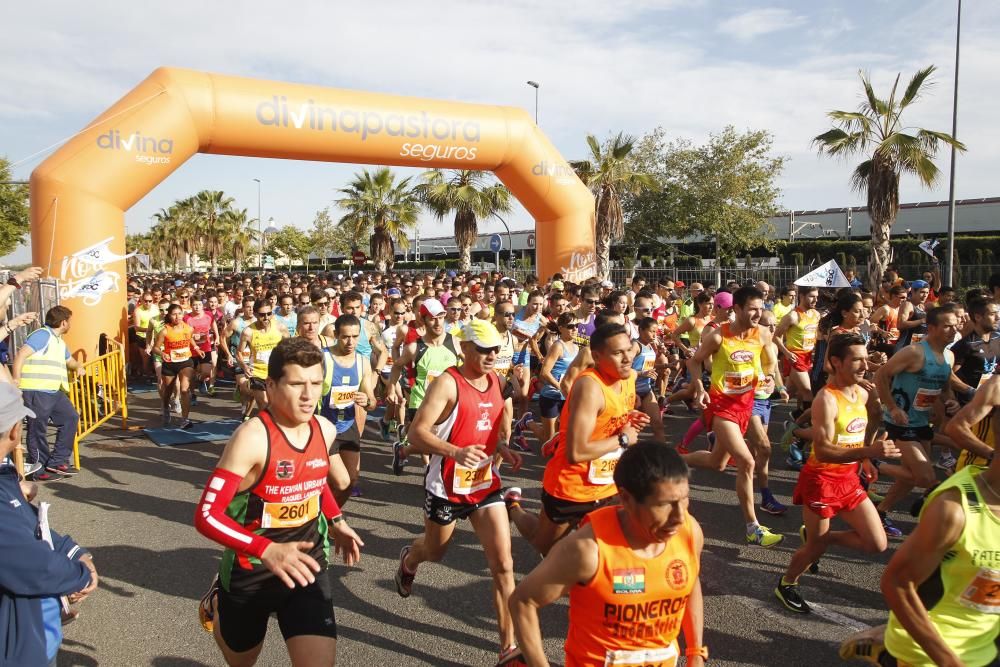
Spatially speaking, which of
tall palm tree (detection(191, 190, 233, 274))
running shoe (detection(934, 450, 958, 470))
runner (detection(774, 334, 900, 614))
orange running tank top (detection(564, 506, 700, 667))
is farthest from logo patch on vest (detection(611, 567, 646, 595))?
tall palm tree (detection(191, 190, 233, 274))

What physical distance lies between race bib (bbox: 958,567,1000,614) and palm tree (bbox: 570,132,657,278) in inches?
769

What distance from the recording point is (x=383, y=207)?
101 feet

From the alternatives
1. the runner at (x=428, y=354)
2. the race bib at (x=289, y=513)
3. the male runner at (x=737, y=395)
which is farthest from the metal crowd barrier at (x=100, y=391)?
the male runner at (x=737, y=395)

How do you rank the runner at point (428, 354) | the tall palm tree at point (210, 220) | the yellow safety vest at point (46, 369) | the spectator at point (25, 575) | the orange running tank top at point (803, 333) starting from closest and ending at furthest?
1. the spectator at point (25, 575)
2. the runner at point (428, 354)
3. the yellow safety vest at point (46, 369)
4. the orange running tank top at point (803, 333)
5. the tall palm tree at point (210, 220)

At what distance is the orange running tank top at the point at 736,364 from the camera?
5.62m

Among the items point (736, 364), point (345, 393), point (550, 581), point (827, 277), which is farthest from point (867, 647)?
point (827, 277)

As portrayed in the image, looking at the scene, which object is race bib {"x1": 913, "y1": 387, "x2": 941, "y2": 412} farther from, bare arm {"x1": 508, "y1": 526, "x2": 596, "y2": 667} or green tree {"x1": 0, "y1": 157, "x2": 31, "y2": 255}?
green tree {"x1": 0, "y1": 157, "x2": 31, "y2": 255}

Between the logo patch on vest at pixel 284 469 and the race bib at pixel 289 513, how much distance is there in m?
0.13

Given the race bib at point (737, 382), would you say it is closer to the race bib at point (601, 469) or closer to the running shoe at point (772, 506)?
the running shoe at point (772, 506)

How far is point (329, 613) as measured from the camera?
9.45 feet

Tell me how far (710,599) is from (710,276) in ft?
67.8

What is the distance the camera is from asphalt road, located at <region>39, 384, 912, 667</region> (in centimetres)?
383

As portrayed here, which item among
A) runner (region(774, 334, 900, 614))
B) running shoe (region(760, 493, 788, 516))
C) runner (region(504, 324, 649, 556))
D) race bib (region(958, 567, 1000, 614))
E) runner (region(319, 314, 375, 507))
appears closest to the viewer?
race bib (region(958, 567, 1000, 614))

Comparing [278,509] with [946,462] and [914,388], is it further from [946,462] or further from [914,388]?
[946,462]
